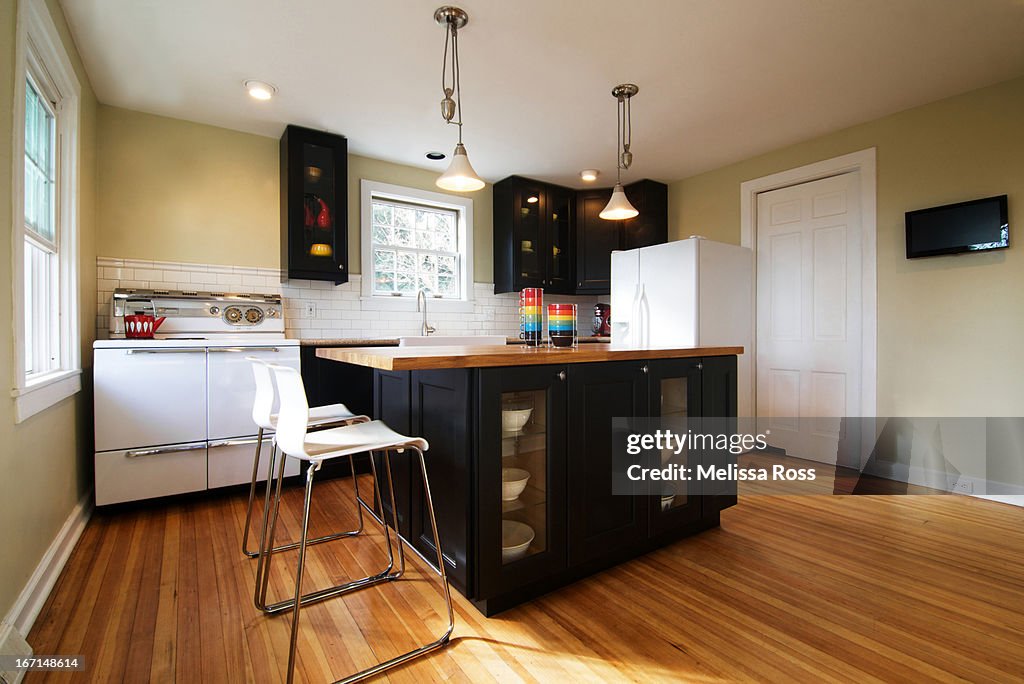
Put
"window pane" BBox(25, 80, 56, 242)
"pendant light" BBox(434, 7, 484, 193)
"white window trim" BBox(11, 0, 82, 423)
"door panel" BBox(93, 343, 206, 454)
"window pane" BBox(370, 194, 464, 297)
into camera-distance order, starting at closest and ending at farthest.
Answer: "white window trim" BBox(11, 0, 82, 423)
"window pane" BBox(25, 80, 56, 242)
"pendant light" BBox(434, 7, 484, 193)
"door panel" BBox(93, 343, 206, 454)
"window pane" BBox(370, 194, 464, 297)

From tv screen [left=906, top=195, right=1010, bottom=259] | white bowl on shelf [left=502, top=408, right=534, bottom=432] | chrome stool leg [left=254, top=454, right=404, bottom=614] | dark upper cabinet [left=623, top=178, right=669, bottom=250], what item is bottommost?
chrome stool leg [left=254, top=454, right=404, bottom=614]

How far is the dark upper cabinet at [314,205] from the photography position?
3.56m

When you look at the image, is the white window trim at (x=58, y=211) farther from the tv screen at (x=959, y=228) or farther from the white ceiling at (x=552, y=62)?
the tv screen at (x=959, y=228)

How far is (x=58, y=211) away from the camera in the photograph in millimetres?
2500

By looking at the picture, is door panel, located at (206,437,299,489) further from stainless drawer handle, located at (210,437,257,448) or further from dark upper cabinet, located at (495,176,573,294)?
dark upper cabinet, located at (495,176,573,294)

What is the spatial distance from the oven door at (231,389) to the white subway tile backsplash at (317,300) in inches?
31.2

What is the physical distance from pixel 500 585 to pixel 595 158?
3573 mm

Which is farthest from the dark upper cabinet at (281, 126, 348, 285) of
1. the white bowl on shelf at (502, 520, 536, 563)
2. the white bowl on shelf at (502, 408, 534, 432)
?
the white bowl on shelf at (502, 520, 536, 563)

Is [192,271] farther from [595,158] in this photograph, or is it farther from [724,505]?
[724,505]

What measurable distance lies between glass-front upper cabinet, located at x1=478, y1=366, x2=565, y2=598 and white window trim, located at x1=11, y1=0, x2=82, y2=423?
5.17 ft

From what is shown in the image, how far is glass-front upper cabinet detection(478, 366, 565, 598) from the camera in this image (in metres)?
1.64

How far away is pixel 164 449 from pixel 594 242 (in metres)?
3.89

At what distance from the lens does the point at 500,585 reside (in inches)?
66.4

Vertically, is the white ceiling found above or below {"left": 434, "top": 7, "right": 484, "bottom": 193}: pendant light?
above
